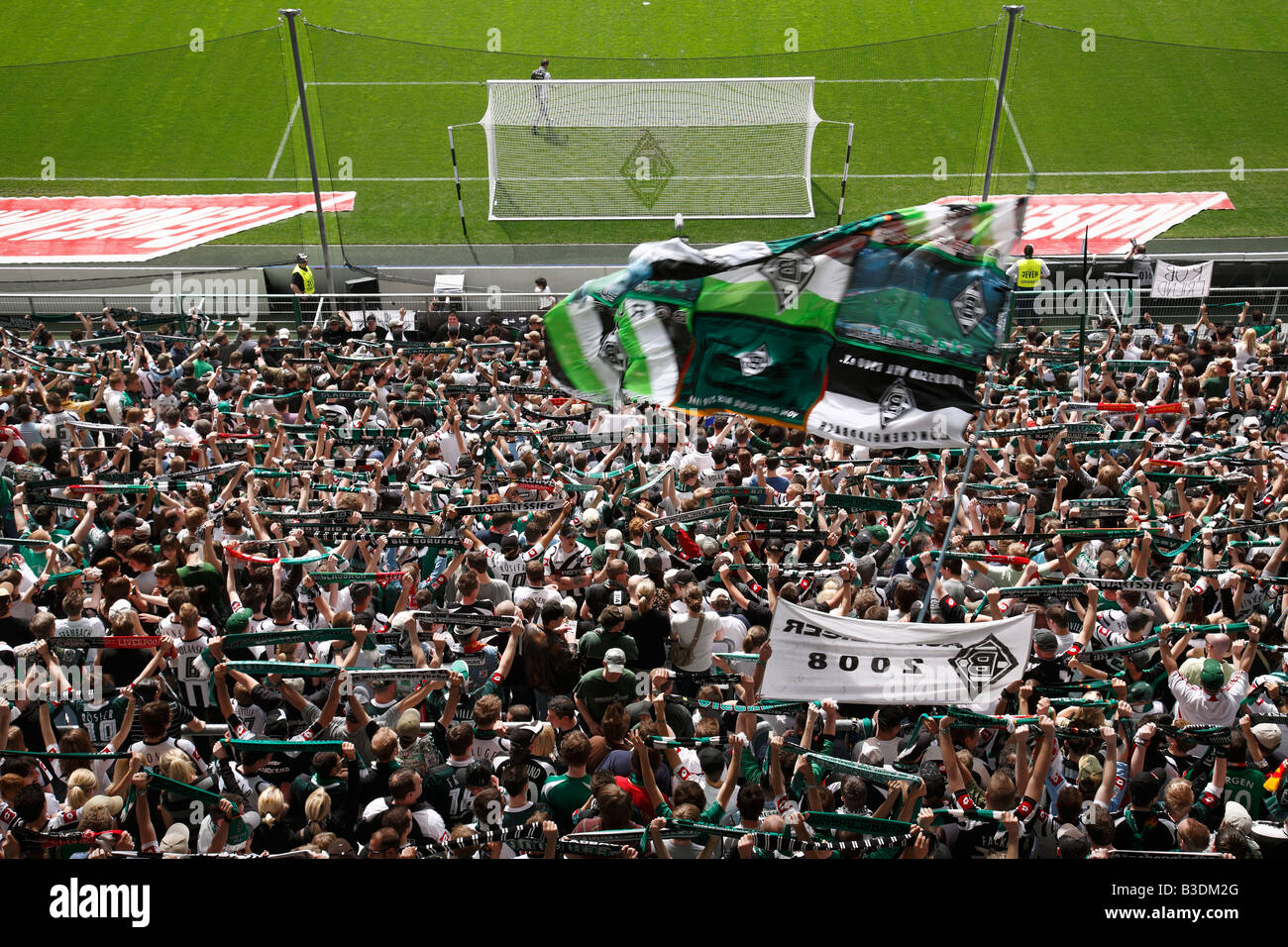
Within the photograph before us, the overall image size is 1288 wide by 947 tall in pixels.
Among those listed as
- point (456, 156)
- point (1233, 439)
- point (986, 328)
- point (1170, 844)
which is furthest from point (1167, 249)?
point (1170, 844)

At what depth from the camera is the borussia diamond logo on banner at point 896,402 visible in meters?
6.91

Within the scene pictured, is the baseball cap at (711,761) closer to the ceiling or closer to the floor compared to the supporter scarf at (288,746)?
closer to the floor

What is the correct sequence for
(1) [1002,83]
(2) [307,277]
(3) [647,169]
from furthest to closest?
(3) [647,169], (2) [307,277], (1) [1002,83]

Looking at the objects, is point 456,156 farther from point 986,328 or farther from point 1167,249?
point 986,328

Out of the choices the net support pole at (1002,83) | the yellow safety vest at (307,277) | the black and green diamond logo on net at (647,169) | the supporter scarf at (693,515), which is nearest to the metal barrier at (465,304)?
the yellow safety vest at (307,277)

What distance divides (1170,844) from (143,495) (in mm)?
7675

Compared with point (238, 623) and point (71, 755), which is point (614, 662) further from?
point (71, 755)

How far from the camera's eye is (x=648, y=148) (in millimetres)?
25422

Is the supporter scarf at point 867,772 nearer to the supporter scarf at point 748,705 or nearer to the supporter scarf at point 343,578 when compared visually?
the supporter scarf at point 748,705

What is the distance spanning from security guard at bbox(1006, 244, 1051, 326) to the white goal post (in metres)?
6.68

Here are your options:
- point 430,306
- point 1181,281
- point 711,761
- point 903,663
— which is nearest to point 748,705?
point 711,761

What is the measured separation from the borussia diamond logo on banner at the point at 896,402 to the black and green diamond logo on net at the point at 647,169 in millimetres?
19047

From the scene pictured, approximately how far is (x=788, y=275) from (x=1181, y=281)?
13.8m

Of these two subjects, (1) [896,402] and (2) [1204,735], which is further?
(1) [896,402]
